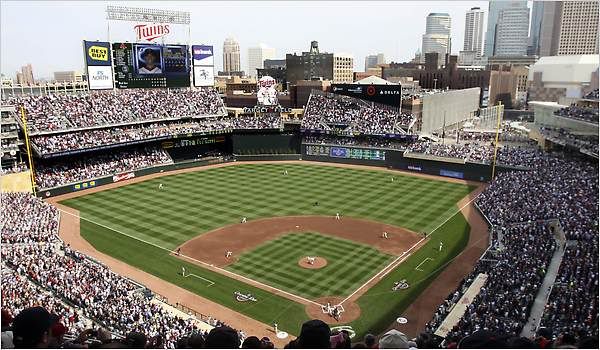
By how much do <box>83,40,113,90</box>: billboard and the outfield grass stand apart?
106 ft

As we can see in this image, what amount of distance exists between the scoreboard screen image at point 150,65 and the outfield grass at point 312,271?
32.9 metres

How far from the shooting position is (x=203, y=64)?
60500mm

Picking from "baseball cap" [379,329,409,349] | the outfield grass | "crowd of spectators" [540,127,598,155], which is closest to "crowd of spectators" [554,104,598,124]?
"crowd of spectators" [540,127,598,155]

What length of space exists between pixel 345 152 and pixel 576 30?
14294 cm

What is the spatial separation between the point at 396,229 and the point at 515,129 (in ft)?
157

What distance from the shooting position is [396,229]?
109ft

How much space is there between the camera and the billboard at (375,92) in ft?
195

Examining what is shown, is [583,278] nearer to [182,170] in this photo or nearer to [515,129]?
[182,170]

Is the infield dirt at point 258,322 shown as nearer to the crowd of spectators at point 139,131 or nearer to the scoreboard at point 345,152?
the crowd of spectators at point 139,131

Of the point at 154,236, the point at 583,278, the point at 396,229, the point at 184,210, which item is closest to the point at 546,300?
the point at 583,278

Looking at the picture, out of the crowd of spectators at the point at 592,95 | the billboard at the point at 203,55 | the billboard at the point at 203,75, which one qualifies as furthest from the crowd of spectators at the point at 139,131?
the crowd of spectators at the point at 592,95

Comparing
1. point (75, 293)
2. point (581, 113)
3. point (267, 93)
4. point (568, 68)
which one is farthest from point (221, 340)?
point (568, 68)

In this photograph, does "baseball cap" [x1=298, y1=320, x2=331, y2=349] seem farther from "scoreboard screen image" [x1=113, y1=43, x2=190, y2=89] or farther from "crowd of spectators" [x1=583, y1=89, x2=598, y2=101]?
"scoreboard screen image" [x1=113, y1=43, x2=190, y2=89]

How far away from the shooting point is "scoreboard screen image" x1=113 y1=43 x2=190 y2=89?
5294 centimetres
